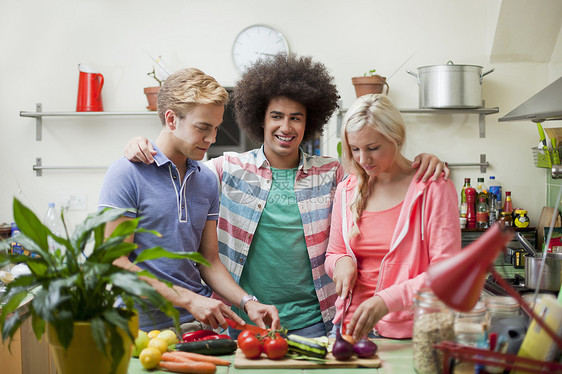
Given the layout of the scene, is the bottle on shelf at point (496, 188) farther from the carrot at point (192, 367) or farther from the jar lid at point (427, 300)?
the carrot at point (192, 367)

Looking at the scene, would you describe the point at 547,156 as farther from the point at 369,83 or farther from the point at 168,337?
the point at 168,337

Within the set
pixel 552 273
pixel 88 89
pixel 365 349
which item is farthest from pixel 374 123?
pixel 88 89

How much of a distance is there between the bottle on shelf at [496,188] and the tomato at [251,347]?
3007 millimetres

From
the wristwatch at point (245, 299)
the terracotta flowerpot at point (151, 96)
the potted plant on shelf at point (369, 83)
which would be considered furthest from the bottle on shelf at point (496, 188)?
the wristwatch at point (245, 299)

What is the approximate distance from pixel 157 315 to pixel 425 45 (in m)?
3.01

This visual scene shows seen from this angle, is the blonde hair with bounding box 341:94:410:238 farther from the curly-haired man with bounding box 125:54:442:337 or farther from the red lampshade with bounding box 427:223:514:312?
the red lampshade with bounding box 427:223:514:312

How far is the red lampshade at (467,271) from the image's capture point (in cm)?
90

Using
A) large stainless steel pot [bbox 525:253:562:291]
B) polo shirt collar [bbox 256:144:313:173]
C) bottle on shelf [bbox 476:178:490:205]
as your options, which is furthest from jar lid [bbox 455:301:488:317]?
bottle on shelf [bbox 476:178:490:205]

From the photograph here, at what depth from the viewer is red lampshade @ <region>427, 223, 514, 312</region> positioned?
2.95 feet

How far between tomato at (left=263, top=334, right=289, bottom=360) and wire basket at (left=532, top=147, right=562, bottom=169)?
220 cm

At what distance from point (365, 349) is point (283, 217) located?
2.72ft

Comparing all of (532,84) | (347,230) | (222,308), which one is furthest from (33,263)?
(532,84)

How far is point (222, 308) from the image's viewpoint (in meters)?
1.70

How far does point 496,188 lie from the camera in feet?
13.1
